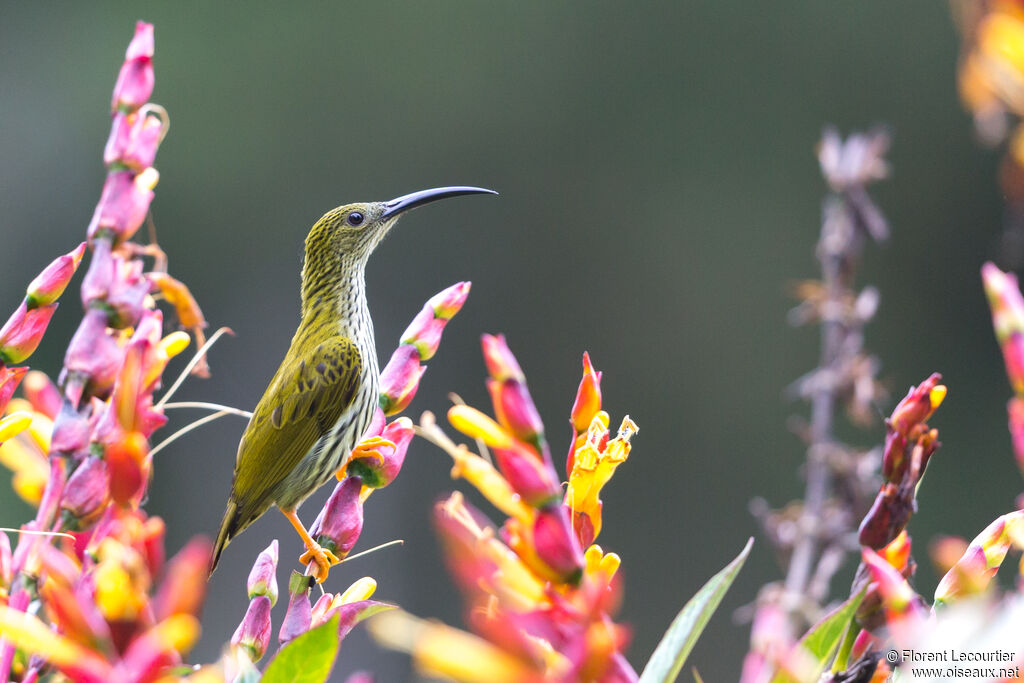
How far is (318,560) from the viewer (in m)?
0.72

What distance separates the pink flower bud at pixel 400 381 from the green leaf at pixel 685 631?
11.5 inches

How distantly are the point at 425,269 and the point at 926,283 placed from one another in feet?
12.9

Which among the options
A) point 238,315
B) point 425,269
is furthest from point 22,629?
point 238,315

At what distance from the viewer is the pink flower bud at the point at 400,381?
0.82 m

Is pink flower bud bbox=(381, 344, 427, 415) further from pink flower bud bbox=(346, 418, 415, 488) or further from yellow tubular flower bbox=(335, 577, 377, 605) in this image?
yellow tubular flower bbox=(335, 577, 377, 605)

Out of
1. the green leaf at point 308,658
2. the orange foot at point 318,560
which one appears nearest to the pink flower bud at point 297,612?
the orange foot at point 318,560

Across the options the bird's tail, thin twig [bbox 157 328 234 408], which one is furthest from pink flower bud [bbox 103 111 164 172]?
the bird's tail

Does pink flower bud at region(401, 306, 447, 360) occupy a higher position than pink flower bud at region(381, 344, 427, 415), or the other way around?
pink flower bud at region(401, 306, 447, 360)

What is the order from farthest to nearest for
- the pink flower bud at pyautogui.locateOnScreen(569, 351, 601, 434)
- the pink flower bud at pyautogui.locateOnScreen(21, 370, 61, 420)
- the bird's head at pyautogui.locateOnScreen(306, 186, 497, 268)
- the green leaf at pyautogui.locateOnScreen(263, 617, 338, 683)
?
the bird's head at pyautogui.locateOnScreen(306, 186, 497, 268)
the pink flower bud at pyautogui.locateOnScreen(21, 370, 61, 420)
the pink flower bud at pyautogui.locateOnScreen(569, 351, 601, 434)
the green leaf at pyautogui.locateOnScreen(263, 617, 338, 683)

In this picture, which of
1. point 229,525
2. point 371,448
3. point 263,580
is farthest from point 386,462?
point 229,525

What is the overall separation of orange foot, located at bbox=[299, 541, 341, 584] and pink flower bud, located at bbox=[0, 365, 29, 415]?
177 millimetres

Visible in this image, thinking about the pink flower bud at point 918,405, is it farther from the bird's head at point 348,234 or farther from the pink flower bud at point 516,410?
the bird's head at point 348,234

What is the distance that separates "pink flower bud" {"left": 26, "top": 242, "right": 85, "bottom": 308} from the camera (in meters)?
0.71

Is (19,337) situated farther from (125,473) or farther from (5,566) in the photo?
(125,473)
